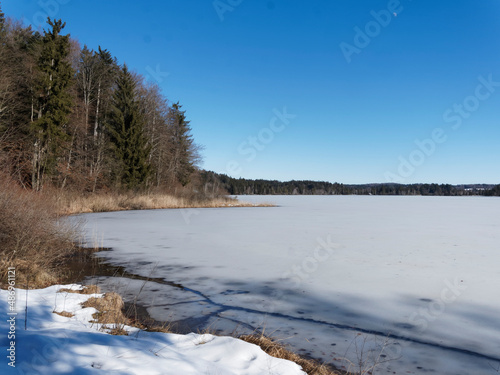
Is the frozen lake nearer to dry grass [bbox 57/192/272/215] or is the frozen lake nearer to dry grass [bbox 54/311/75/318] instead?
dry grass [bbox 54/311/75/318]

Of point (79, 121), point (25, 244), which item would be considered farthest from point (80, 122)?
point (25, 244)

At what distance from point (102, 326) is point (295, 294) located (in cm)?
238

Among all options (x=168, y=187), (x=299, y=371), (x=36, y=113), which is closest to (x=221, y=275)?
(x=299, y=371)

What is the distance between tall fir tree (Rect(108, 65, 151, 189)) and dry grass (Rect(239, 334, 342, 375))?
71.0 ft

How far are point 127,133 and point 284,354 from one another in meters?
22.5

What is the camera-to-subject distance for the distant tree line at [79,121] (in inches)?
656

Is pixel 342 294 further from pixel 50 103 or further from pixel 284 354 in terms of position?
pixel 50 103

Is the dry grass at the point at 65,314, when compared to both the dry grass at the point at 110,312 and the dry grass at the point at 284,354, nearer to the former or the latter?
the dry grass at the point at 110,312

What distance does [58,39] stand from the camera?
17.4m

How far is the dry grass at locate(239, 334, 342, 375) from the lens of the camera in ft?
7.54

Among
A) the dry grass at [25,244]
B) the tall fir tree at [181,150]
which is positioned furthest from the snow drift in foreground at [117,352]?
the tall fir tree at [181,150]

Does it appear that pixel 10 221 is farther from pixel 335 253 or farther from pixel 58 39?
pixel 58 39

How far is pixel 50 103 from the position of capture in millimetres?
16984

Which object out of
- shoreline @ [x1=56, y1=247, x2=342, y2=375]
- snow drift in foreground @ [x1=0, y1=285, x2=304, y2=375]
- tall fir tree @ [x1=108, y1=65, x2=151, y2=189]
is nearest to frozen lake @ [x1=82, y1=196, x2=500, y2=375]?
shoreline @ [x1=56, y1=247, x2=342, y2=375]
